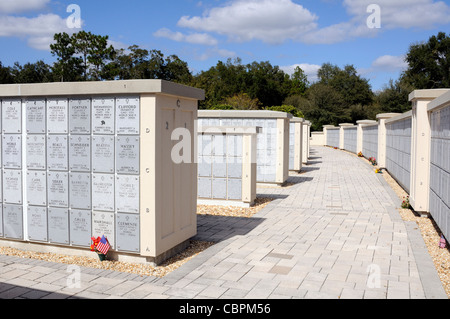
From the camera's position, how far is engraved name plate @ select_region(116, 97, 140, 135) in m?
5.73

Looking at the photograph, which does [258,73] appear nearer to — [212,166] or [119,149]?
[212,166]

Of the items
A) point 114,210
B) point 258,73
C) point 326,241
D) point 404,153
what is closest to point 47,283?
point 114,210

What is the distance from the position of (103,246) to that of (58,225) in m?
0.90

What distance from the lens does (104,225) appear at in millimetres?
6043

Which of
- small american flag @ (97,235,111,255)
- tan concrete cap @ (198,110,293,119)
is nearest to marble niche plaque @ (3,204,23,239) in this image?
small american flag @ (97,235,111,255)

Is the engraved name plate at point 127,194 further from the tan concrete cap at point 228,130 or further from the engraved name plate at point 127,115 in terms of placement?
the tan concrete cap at point 228,130

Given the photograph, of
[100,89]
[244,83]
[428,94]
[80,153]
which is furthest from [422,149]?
[244,83]

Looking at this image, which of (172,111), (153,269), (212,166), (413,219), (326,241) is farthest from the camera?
(212,166)

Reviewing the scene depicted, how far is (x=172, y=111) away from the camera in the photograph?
20.3ft

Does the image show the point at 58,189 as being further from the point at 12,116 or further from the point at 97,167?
the point at 12,116

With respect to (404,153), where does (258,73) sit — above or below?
above

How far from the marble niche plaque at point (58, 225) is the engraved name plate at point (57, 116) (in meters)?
1.16

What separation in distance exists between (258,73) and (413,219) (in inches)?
2359

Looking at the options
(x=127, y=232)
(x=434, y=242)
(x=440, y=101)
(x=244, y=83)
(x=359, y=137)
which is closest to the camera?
(x=127, y=232)
